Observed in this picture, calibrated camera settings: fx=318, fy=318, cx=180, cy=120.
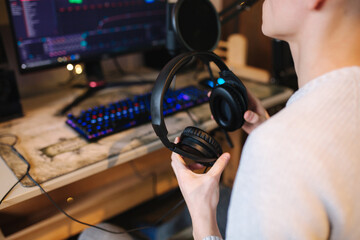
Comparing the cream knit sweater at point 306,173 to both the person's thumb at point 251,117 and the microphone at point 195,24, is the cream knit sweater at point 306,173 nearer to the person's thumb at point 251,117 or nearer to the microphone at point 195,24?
the person's thumb at point 251,117

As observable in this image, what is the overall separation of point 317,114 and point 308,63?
17 centimetres

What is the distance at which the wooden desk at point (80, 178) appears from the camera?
795 millimetres

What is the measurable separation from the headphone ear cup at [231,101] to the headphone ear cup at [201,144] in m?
0.11

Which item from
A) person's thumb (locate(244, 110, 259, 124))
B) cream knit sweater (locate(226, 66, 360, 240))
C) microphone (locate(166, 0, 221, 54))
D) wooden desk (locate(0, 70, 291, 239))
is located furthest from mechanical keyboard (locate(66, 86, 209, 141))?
cream knit sweater (locate(226, 66, 360, 240))

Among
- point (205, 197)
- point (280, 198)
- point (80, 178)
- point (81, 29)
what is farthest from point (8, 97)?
point (280, 198)

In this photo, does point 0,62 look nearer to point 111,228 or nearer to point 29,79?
point 29,79

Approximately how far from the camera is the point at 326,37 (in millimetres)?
575

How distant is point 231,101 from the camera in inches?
29.8

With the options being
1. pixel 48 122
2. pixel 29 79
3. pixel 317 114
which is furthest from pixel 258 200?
pixel 29 79

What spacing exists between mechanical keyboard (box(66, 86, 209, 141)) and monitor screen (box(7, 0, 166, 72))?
25 centimetres

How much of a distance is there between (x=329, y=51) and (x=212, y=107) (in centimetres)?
33

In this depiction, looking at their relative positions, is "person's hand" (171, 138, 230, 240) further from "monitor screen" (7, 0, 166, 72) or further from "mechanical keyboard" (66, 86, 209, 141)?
"monitor screen" (7, 0, 166, 72)

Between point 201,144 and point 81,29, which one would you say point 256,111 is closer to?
point 201,144

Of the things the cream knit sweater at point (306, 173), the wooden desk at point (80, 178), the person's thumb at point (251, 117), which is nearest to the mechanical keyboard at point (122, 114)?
the wooden desk at point (80, 178)
